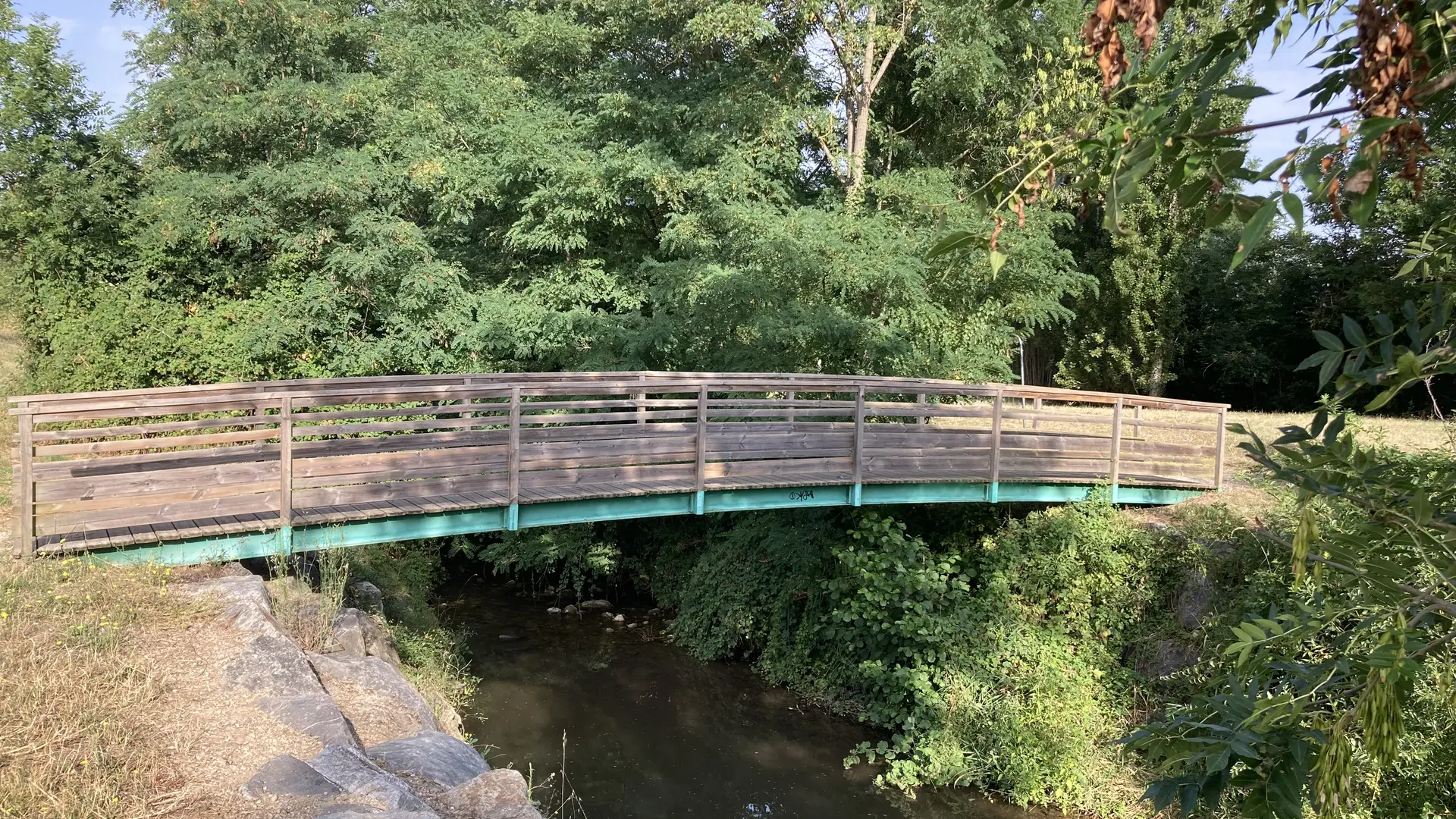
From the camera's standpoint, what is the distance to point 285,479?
6.91 meters

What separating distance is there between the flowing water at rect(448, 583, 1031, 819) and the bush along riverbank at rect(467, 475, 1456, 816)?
344mm

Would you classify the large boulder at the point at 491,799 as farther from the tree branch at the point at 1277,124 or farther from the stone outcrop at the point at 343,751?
the tree branch at the point at 1277,124

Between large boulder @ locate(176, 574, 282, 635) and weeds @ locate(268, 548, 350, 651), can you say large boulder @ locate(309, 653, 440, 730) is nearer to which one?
weeds @ locate(268, 548, 350, 651)

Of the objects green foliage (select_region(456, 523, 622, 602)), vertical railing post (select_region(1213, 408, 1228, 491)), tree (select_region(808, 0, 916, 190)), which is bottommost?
green foliage (select_region(456, 523, 622, 602))

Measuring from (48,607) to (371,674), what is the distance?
1.97 metres

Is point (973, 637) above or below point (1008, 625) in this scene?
below

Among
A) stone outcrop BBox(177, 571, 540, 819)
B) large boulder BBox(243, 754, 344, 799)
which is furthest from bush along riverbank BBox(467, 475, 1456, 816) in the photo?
large boulder BBox(243, 754, 344, 799)

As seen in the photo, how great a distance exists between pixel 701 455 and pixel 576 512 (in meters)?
1.39

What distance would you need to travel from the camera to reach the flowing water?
8867mm

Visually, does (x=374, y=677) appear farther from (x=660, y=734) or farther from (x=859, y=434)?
(x=859, y=434)

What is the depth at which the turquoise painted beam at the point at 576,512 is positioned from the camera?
6680mm

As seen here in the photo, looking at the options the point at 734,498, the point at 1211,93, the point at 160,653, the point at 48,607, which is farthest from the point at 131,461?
the point at 1211,93

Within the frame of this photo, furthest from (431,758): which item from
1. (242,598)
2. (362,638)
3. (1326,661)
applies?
(1326,661)

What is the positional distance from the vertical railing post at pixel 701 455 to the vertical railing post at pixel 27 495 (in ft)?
17.2
